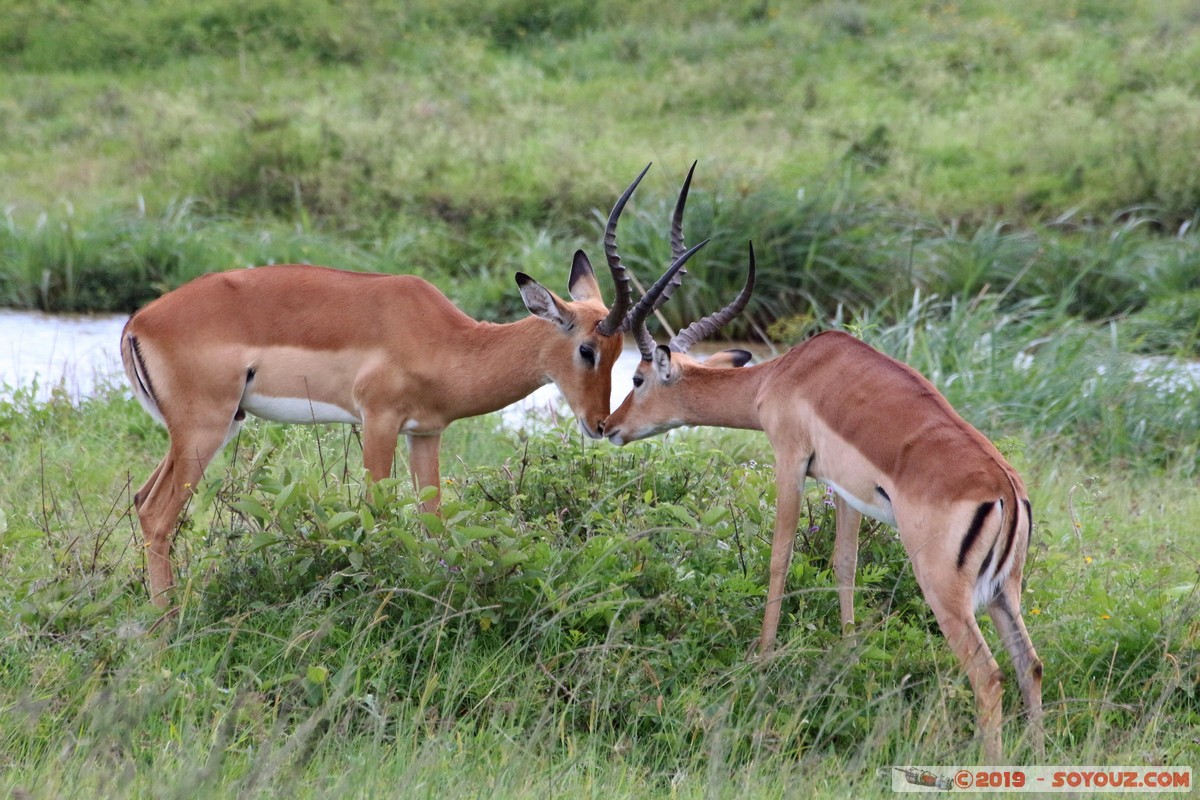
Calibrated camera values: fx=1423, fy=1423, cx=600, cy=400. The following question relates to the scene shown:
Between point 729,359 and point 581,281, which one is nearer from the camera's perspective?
point 729,359

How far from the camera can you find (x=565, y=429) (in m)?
4.73

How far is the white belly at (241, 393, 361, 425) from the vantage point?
14.5 feet

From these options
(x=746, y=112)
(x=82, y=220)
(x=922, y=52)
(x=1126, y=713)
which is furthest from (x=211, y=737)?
(x=922, y=52)

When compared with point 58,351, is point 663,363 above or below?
above

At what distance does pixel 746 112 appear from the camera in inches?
531

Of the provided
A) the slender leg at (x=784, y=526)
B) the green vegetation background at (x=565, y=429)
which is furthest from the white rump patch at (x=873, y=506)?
the green vegetation background at (x=565, y=429)

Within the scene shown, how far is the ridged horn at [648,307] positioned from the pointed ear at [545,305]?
210mm

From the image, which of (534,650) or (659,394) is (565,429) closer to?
(659,394)

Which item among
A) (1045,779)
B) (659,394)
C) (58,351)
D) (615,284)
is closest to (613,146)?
(58,351)

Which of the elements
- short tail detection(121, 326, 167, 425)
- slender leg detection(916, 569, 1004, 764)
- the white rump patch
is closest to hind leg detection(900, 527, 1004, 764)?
slender leg detection(916, 569, 1004, 764)

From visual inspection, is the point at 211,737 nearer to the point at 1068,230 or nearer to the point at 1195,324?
→ the point at 1195,324

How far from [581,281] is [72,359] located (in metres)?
3.72

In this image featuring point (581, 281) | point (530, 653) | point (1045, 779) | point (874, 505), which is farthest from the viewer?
point (581, 281)

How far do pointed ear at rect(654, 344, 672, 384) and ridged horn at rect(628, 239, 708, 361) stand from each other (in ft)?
0.26
